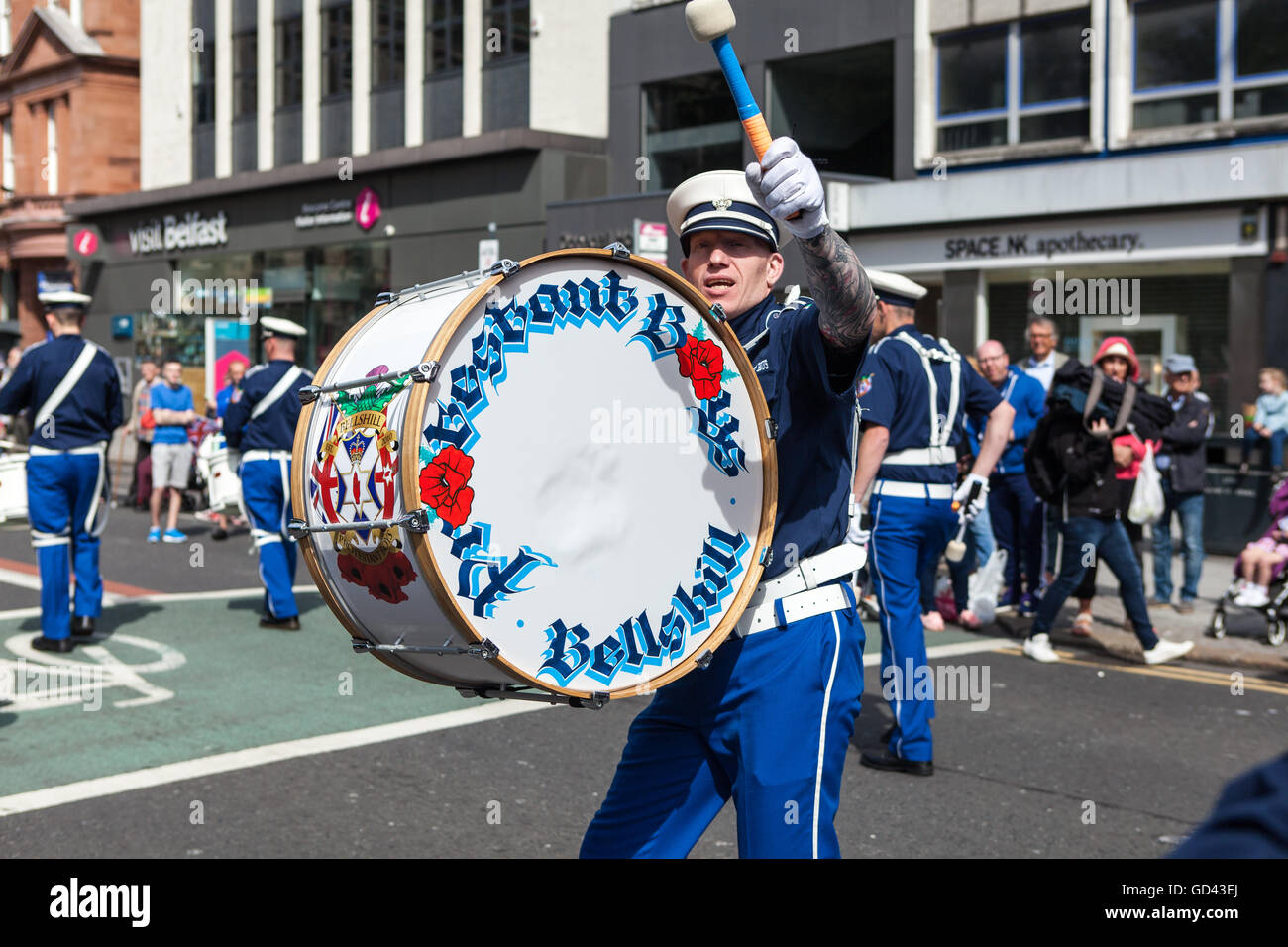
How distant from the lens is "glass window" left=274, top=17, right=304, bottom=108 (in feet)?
95.7

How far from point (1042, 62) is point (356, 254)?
14292mm

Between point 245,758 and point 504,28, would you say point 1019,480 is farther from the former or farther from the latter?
point 504,28

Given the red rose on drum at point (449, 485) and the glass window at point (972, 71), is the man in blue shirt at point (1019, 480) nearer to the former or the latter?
the red rose on drum at point (449, 485)

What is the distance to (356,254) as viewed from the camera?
27.5 metres

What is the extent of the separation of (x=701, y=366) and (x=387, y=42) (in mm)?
25729

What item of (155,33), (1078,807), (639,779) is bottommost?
(1078,807)

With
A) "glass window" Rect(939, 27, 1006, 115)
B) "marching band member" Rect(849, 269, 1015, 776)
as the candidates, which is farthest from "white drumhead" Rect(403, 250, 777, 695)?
"glass window" Rect(939, 27, 1006, 115)

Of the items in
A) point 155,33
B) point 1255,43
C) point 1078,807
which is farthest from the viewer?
point 155,33

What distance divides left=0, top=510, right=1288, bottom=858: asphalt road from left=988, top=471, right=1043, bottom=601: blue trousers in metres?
1.62

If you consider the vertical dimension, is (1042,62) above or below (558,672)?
above

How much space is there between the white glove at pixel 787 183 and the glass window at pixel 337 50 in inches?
1054

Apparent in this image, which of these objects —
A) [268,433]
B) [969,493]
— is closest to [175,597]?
[268,433]
